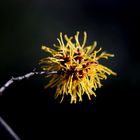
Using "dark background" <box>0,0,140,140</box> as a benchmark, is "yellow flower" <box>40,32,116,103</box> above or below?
below

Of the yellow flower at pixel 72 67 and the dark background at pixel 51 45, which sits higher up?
the dark background at pixel 51 45

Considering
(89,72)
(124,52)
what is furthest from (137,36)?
(89,72)

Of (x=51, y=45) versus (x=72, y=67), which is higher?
(x=51, y=45)

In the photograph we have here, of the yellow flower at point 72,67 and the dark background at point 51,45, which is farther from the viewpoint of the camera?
the dark background at point 51,45

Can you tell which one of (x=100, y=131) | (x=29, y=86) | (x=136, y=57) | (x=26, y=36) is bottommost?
(x=100, y=131)

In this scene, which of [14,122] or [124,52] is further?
[124,52]

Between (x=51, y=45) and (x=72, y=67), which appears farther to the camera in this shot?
(x=51, y=45)

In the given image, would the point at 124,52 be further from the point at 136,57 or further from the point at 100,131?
the point at 100,131
